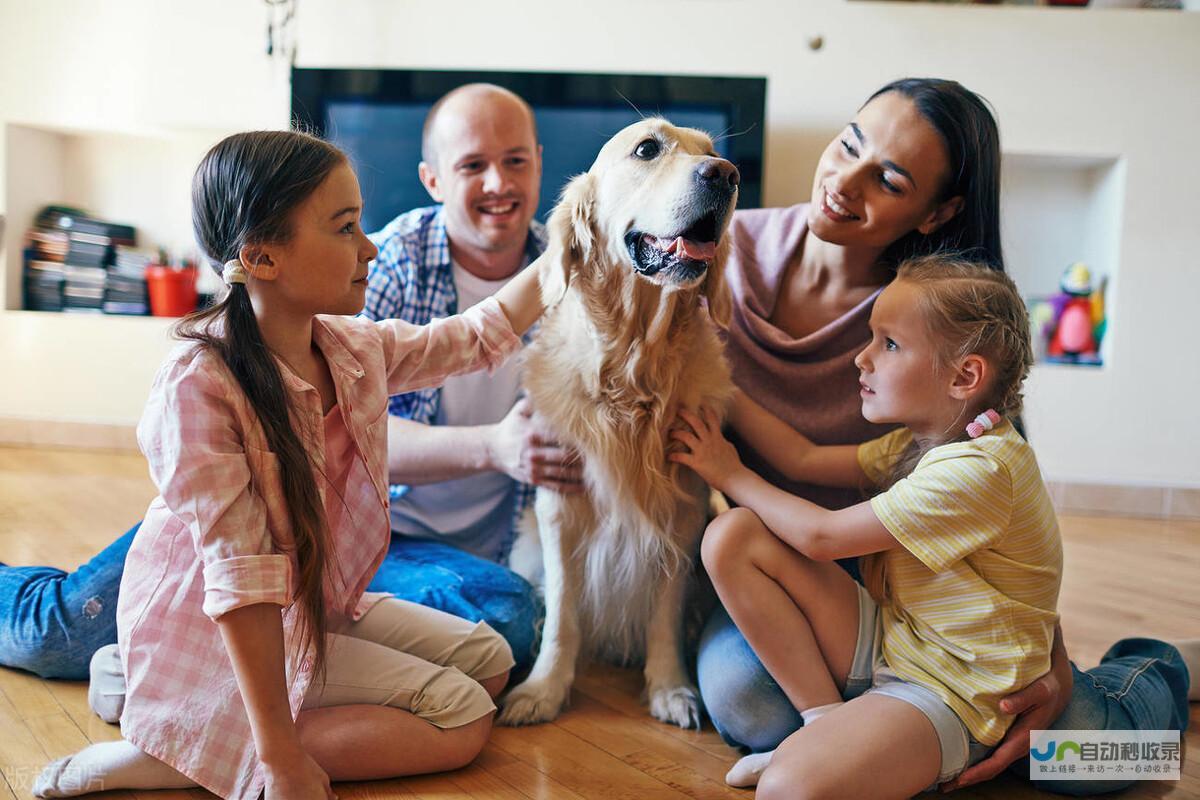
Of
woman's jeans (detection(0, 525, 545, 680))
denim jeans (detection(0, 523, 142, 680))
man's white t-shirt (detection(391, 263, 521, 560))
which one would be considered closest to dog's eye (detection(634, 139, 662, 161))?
man's white t-shirt (detection(391, 263, 521, 560))

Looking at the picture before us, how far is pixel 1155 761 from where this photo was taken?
147 centimetres

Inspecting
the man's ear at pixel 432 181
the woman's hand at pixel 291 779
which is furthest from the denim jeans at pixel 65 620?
the man's ear at pixel 432 181

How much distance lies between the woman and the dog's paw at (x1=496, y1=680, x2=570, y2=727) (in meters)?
0.24

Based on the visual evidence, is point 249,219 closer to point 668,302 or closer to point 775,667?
point 668,302

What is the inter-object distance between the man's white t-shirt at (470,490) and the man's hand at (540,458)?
325 mm

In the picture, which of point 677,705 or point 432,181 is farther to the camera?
point 432,181

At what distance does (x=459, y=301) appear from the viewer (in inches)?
78.7

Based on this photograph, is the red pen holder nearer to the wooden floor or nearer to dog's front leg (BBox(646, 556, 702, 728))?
the wooden floor

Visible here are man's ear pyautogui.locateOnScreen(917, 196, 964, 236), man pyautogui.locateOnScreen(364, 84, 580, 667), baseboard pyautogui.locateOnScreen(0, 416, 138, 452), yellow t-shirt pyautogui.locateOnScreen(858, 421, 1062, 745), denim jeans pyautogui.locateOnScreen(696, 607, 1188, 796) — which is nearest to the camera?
yellow t-shirt pyautogui.locateOnScreen(858, 421, 1062, 745)

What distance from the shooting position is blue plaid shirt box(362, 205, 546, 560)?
1942mm

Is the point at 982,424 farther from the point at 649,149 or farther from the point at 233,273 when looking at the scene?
the point at 233,273

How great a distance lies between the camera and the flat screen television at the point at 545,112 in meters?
3.87

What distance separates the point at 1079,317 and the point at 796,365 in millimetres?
2670

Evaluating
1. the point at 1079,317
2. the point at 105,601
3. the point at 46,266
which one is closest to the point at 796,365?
the point at 105,601
